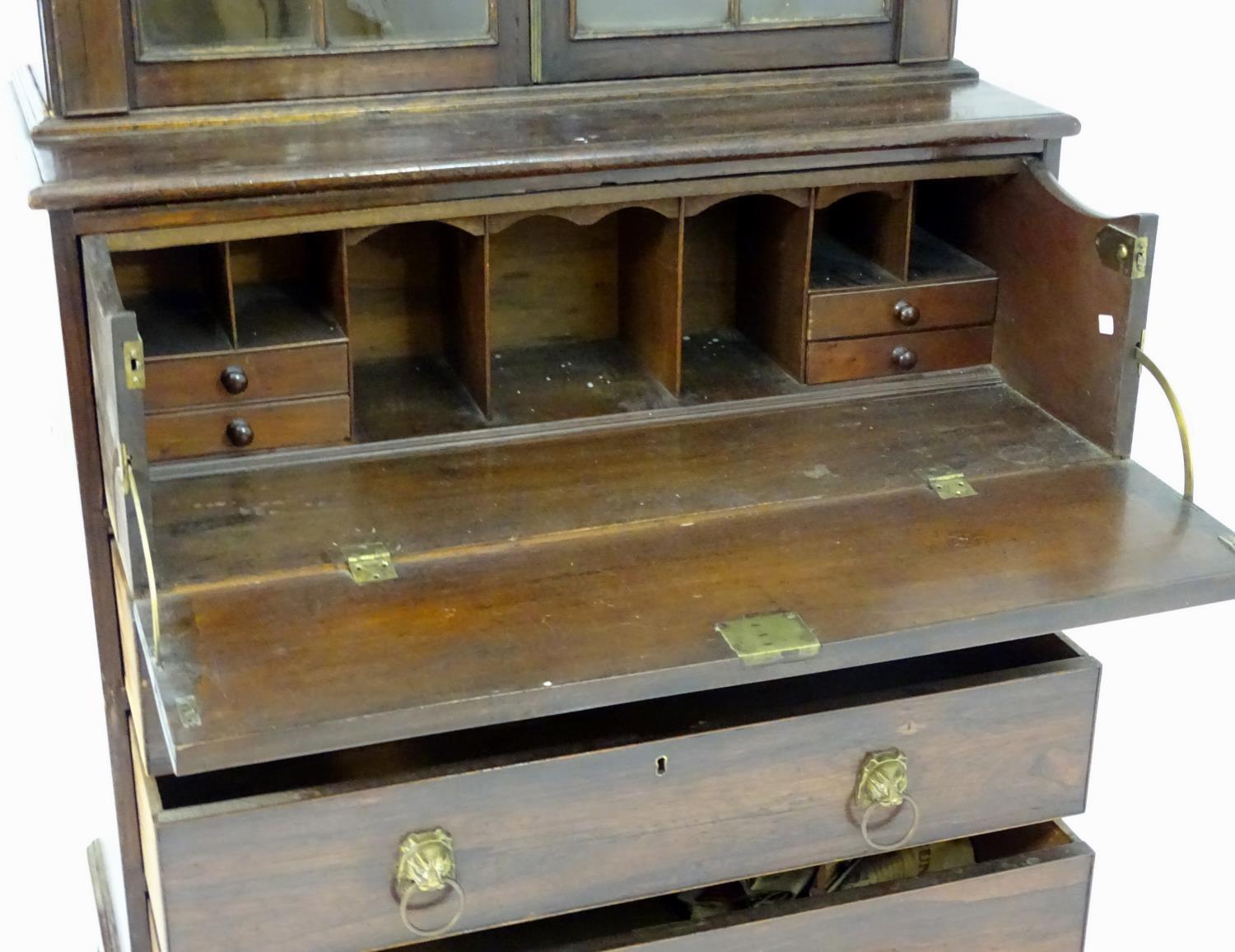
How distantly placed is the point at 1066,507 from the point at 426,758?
760 mm

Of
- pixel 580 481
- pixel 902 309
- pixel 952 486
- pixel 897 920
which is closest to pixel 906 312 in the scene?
pixel 902 309

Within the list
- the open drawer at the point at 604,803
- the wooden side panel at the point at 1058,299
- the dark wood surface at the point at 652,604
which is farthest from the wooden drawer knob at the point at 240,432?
the wooden side panel at the point at 1058,299

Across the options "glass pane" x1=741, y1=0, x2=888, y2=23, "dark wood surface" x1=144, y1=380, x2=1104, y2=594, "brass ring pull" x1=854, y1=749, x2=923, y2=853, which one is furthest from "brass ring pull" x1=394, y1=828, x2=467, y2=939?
"glass pane" x1=741, y1=0, x2=888, y2=23

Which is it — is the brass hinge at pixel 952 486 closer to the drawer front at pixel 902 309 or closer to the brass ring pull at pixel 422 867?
the drawer front at pixel 902 309

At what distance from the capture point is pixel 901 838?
187 cm

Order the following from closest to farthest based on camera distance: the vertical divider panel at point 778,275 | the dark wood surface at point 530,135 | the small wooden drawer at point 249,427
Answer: the dark wood surface at point 530,135
the small wooden drawer at point 249,427
the vertical divider panel at point 778,275

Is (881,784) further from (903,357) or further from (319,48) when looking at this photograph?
(319,48)

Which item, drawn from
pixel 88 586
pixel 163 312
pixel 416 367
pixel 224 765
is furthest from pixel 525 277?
pixel 224 765

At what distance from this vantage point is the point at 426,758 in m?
1.85

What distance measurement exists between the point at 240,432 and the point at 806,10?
900 millimetres

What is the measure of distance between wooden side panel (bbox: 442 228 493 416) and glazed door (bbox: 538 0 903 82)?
258 mm

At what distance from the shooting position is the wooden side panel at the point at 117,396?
161 cm

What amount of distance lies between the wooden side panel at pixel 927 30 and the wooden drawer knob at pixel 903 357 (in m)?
0.39

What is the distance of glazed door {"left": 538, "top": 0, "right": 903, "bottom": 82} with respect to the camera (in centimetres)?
209
